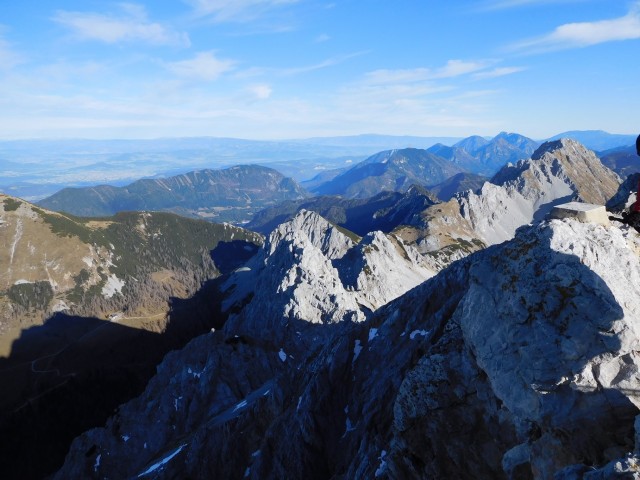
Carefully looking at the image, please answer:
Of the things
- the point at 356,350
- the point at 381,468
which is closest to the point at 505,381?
the point at 381,468

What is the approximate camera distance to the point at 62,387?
510ft

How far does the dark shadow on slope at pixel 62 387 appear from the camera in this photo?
127562mm

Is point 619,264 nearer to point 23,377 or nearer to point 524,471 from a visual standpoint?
point 524,471

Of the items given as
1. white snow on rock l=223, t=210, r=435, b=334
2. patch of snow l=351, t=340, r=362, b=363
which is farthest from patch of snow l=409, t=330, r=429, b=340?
white snow on rock l=223, t=210, r=435, b=334

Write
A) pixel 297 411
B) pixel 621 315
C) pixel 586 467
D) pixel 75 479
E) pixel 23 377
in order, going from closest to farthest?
1. pixel 586 467
2. pixel 621 315
3. pixel 297 411
4. pixel 75 479
5. pixel 23 377

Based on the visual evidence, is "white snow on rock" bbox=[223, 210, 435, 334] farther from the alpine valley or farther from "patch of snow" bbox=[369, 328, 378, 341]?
"patch of snow" bbox=[369, 328, 378, 341]

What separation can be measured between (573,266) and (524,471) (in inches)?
392

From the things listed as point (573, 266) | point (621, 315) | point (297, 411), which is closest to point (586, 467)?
point (621, 315)

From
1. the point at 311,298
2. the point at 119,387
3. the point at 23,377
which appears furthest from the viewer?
the point at 23,377

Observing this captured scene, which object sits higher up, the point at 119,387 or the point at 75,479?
the point at 75,479

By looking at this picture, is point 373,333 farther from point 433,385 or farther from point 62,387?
point 62,387

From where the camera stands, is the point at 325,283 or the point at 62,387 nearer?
the point at 325,283

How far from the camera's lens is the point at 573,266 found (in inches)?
747

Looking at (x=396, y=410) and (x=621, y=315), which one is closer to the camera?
(x=621, y=315)
